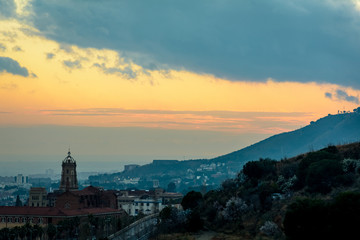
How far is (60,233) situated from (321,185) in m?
39.5

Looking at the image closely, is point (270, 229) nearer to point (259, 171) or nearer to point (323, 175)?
point (323, 175)

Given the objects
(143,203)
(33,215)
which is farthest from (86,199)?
(33,215)

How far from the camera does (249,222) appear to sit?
72.1 m

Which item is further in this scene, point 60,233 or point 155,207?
point 155,207

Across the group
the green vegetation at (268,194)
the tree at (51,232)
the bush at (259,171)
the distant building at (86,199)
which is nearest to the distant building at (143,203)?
the distant building at (86,199)

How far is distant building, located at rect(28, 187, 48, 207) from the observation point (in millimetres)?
149000

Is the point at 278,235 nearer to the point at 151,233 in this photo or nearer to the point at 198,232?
the point at 198,232

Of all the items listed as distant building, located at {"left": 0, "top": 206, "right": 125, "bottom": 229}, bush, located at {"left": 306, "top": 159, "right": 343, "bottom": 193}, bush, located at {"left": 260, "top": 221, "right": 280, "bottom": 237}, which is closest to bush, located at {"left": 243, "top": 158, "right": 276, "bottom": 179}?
bush, located at {"left": 306, "top": 159, "right": 343, "bottom": 193}

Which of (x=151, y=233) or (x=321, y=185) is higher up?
(x=321, y=185)

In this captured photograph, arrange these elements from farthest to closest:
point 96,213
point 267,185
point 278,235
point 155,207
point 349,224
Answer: point 155,207 < point 96,213 < point 267,185 < point 278,235 < point 349,224

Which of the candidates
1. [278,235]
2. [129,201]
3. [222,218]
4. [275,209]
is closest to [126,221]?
[222,218]

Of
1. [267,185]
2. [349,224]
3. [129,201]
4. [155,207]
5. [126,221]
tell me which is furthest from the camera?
[129,201]

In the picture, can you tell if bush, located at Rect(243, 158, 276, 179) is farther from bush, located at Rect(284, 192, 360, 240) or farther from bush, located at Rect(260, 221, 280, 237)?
bush, located at Rect(284, 192, 360, 240)

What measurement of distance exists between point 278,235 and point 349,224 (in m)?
17.3
